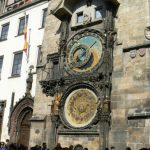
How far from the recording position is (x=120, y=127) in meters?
14.7

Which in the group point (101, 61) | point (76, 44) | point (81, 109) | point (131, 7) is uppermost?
point (131, 7)

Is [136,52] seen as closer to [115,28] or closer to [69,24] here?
[115,28]

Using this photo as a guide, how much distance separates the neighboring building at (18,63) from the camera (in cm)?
2228

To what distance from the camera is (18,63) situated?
2462cm

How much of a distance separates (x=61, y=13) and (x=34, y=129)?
728 centimetres

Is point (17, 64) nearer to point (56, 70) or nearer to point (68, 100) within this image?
point (56, 70)

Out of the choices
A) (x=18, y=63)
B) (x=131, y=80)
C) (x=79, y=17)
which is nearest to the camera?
(x=131, y=80)

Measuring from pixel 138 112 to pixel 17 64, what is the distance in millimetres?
13297

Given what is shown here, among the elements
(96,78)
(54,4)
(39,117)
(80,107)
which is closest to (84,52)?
(96,78)

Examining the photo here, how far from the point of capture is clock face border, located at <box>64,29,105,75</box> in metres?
16.8

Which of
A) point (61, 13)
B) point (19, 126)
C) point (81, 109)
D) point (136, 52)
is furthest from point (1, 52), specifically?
point (136, 52)

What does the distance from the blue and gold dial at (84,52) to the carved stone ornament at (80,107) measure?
1.33 metres

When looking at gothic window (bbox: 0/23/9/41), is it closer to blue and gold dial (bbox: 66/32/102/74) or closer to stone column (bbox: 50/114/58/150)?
blue and gold dial (bbox: 66/32/102/74)

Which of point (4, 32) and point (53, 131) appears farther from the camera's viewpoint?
point (4, 32)
